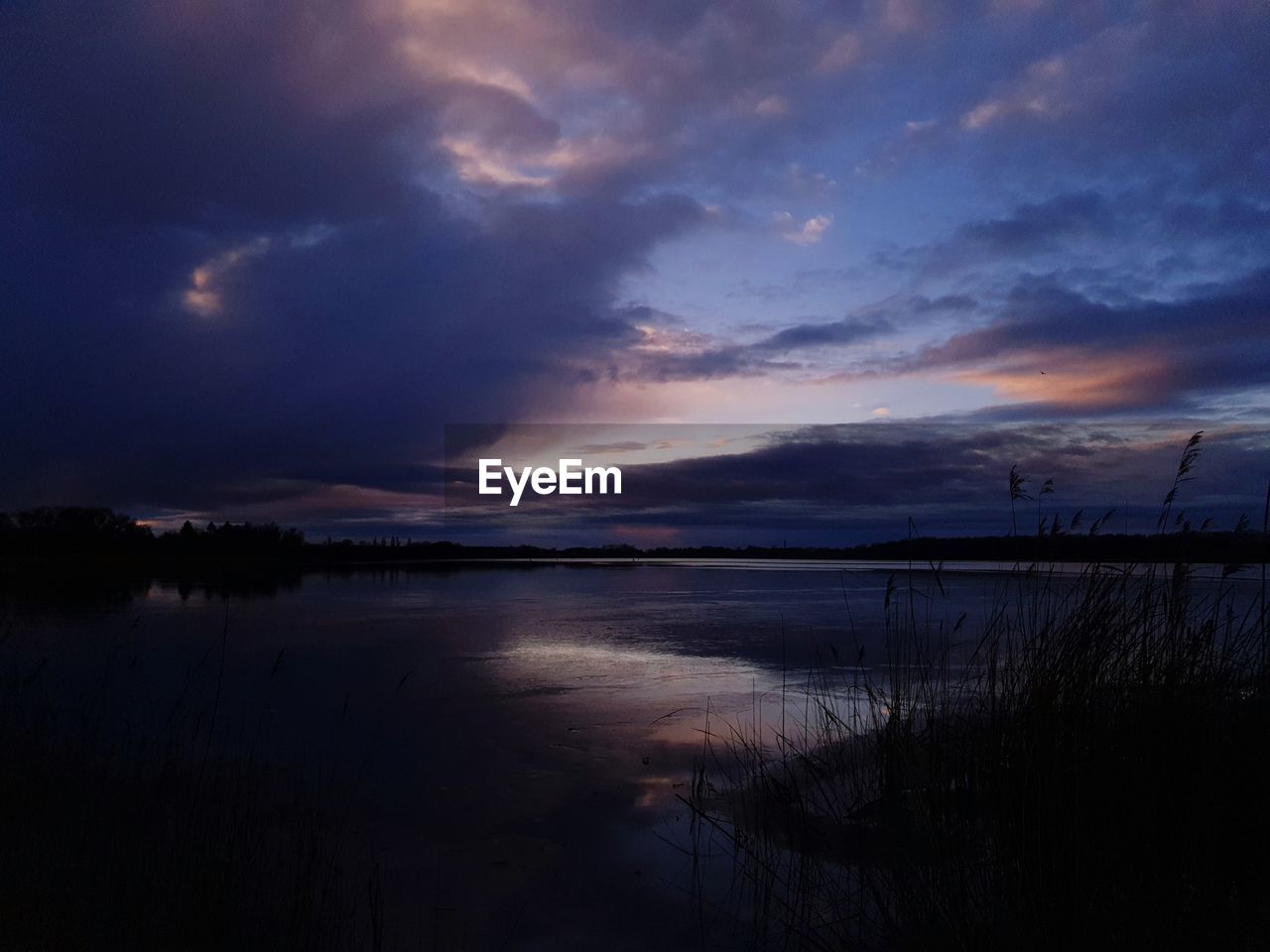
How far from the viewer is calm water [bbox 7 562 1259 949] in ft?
12.4

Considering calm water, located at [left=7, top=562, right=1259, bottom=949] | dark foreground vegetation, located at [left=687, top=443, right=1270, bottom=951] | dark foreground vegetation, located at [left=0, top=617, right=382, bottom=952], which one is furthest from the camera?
calm water, located at [left=7, top=562, right=1259, bottom=949]

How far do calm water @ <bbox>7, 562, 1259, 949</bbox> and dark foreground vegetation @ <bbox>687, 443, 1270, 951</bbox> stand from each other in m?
0.58

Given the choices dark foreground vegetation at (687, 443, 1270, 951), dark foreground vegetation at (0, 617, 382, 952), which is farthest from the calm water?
dark foreground vegetation at (687, 443, 1270, 951)

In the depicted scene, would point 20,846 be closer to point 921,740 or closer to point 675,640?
point 921,740

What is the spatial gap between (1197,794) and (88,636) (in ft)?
46.8

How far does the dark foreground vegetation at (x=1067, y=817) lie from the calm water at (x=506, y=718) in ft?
1.90

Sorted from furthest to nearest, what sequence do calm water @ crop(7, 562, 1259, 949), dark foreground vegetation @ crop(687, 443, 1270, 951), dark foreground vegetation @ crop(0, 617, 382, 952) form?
1. calm water @ crop(7, 562, 1259, 949)
2. dark foreground vegetation @ crop(0, 617, 382, 952)
3. dark foreground vegetation @ crop(687, 443, 1270, 951)

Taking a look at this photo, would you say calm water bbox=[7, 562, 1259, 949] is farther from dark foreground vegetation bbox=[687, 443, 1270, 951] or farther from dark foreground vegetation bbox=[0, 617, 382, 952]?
dark foreground vegetation bbox=[687, 443, 1270, 951]

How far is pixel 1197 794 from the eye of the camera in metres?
3.18

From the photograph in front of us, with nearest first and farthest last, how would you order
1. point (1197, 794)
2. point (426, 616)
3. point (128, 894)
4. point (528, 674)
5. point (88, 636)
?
point (1197, 794) < point (128, 894) < point (528, 674) < point (88, 636) < point (426, 616)

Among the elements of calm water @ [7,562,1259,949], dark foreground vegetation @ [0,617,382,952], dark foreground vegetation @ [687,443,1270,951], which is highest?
dark foreground vegetation @ [687,443,1270,951]

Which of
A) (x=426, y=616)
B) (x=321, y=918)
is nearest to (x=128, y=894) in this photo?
(x=321, y=918)

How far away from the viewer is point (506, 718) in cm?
742

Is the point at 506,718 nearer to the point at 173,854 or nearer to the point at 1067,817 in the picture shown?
the point at 173,854
